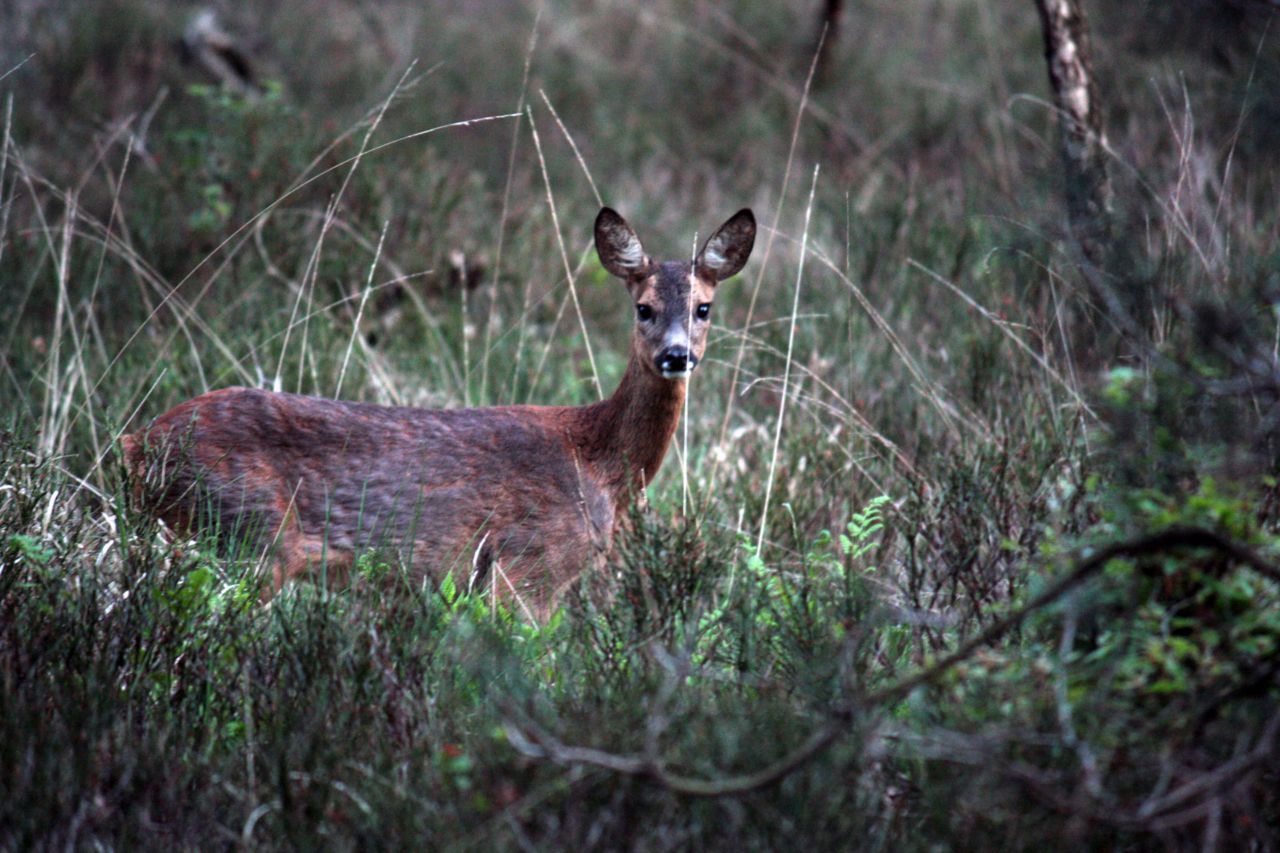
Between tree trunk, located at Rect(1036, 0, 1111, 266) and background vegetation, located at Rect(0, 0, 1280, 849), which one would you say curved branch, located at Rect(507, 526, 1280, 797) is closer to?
background vegetation, located at Rect(0, 0, 1280, 849)

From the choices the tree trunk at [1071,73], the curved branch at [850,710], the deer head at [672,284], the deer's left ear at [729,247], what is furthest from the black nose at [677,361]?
the curved branch at [850,710]

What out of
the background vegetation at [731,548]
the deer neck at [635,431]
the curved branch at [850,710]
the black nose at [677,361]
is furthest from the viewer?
the deer neck at [635,431]

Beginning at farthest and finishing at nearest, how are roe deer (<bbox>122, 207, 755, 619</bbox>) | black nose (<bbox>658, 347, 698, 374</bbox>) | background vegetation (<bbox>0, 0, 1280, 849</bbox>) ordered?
black nose (<bbox>658, 347, 698, 374</bbox>) → roe deer (<bbox>122, 207, 755, 619</bbox>) → background vegetation (<bbox>0, 0, 1280, 849</bbox>)

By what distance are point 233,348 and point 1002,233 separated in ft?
12.0

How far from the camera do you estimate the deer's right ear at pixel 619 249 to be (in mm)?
5430

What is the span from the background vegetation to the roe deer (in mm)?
230

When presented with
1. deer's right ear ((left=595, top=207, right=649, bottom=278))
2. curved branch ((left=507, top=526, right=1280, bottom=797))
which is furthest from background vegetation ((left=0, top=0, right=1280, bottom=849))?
deer's right ear ((left=595, top=207, right=649, bottom=278))

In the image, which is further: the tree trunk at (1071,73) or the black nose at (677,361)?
the tree trunk at (1071,73)

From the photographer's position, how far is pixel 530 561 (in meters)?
5.03

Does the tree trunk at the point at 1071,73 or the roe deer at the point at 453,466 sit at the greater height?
the tree trunk at the point at 1071,73

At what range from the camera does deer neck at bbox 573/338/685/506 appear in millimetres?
5289

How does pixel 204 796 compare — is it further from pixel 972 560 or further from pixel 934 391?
pixel 934 391

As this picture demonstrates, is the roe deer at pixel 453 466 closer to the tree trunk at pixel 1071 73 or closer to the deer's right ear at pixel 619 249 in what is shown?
the deer's right ear at pixel 619 249

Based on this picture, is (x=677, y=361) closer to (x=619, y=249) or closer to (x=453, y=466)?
(x=619, y=249)
